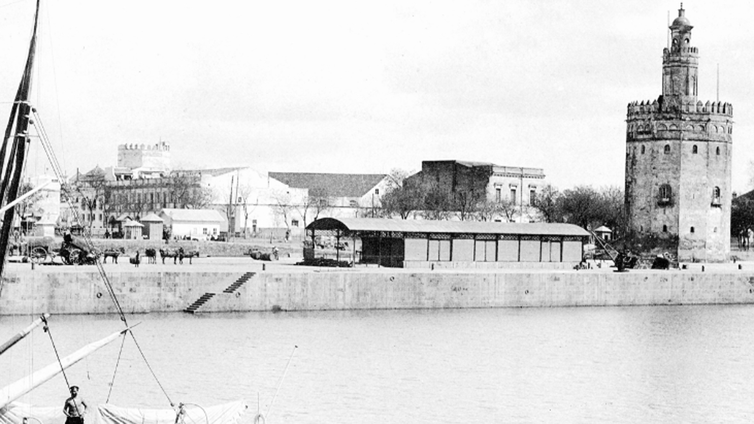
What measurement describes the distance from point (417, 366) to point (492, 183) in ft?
241

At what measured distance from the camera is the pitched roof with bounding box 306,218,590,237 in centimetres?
6266

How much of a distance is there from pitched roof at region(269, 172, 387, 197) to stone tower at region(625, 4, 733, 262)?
1625 inches

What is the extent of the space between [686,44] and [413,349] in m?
47.0

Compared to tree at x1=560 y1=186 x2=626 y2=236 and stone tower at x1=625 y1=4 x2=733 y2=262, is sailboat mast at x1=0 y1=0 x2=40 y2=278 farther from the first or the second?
tree at x1=560 y1=186 x2=626 y2=236

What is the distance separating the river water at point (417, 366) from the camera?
33.8m

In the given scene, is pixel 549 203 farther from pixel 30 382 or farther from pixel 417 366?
pixel 30 382

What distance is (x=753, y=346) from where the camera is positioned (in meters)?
49.3

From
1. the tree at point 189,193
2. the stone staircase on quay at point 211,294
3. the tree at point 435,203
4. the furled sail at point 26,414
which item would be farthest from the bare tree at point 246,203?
the furled sail at point 26,414

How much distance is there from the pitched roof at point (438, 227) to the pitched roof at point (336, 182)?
56410 millimetres

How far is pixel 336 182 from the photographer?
128 metres

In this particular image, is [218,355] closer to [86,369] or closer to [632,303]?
[86,369]

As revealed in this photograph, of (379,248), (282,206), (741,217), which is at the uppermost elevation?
(282,206)

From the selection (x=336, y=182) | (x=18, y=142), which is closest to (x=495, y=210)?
(x=336, y=182)

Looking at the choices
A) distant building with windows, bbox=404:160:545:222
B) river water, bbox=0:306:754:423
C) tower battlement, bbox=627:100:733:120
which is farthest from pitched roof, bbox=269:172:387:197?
river water, bbox=0:306:754:423
